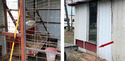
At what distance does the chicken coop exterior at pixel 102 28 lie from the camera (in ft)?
14.7

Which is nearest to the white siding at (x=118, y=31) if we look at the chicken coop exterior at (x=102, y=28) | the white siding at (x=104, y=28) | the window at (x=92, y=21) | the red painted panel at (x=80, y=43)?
the chicken coop exterior at (x=102, y=28)

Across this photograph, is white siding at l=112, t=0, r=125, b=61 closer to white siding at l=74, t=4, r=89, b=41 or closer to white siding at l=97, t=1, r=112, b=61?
white siding at l=97, t=1, r=112, b=61

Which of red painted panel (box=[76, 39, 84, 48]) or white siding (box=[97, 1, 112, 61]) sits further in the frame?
red painted panel (box=[76, 39, 84, 48])

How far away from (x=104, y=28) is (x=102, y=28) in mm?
123

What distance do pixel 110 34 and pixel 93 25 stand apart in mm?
1264

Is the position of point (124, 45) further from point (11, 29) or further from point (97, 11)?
point (11, 29)

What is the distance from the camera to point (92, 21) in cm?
615

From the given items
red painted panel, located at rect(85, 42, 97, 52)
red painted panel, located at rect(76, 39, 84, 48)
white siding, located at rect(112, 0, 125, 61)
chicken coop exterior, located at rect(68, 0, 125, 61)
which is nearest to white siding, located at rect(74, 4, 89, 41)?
chicken coop exterior, located at rect(68, 0, 125, 61)

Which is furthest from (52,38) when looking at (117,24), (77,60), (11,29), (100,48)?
(117,24)

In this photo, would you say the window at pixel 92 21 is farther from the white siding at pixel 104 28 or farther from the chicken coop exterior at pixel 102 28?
the white siding at pixel 104 28

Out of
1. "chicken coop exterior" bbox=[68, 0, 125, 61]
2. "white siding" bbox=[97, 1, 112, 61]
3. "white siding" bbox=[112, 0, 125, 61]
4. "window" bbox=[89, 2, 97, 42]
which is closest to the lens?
"white siding" bbox=[112, 0, 125, 61]

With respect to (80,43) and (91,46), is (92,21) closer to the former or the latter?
(91,46)

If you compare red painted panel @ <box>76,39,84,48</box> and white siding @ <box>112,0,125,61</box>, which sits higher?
white siding @ <box>112,0,125,61</box>

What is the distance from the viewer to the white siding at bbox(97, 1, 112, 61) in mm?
5047
